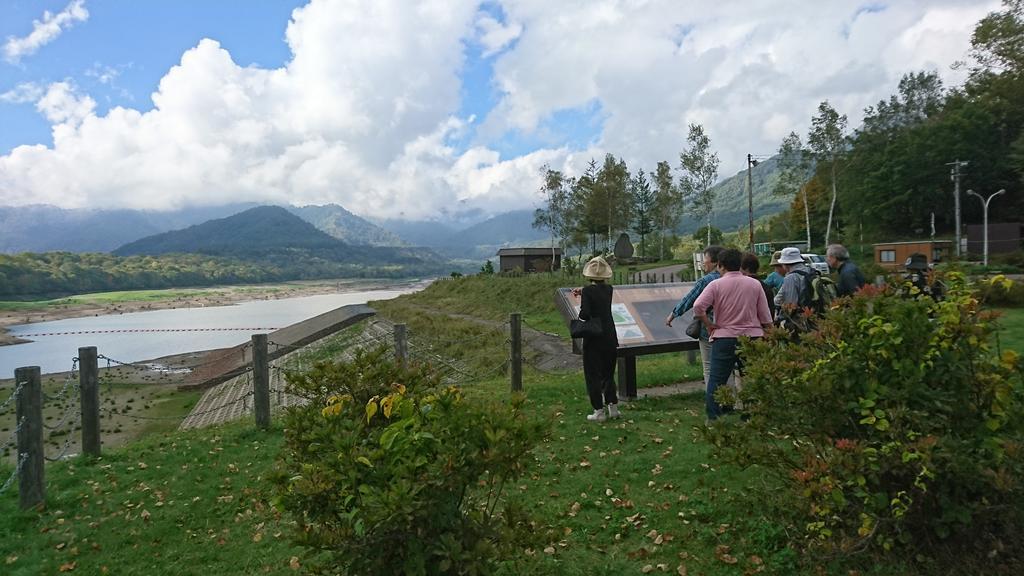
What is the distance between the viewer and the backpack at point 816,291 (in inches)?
259

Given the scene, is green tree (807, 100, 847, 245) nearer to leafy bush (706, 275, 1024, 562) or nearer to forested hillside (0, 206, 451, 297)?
leafy bush (706, 275, 1024, 562)

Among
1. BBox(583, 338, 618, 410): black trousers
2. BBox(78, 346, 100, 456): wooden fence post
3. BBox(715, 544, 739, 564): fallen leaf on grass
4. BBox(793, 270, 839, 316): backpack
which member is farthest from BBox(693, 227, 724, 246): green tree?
BBox(715, 544, 739, 564): fallen leaf on grass

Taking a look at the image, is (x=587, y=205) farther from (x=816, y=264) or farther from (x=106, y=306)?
(x=106, y=306)

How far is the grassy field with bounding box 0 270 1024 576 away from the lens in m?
3.83

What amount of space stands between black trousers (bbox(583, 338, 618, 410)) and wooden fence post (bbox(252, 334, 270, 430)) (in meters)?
4.63

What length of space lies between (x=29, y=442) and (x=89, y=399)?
1525 mm

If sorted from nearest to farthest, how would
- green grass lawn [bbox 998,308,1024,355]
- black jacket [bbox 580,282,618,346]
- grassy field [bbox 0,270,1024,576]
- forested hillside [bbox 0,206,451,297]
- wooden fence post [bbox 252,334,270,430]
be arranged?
grassy field [bbox 0,270,1024,576] < black jacket [bbox 580,282,618,346] < wooden fence post [bbox 252,334,270,430] < green grass lawn [bbox 998,308,1024,355] < forested hillside [bbox 0,206,451,297]

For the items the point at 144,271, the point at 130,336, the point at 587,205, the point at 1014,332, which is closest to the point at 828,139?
the point at 587,205

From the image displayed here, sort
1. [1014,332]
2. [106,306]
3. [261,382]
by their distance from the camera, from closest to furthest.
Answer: [261,382], [1014,332], [106,306]

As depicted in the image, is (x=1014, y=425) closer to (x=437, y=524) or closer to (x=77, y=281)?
(x=437, y=524)

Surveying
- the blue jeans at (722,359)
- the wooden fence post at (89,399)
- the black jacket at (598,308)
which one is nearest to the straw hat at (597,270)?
the black jacket at (598,308)

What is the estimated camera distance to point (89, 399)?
7.25m

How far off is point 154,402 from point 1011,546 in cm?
2646

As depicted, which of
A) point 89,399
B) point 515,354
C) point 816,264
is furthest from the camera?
point 816,264
